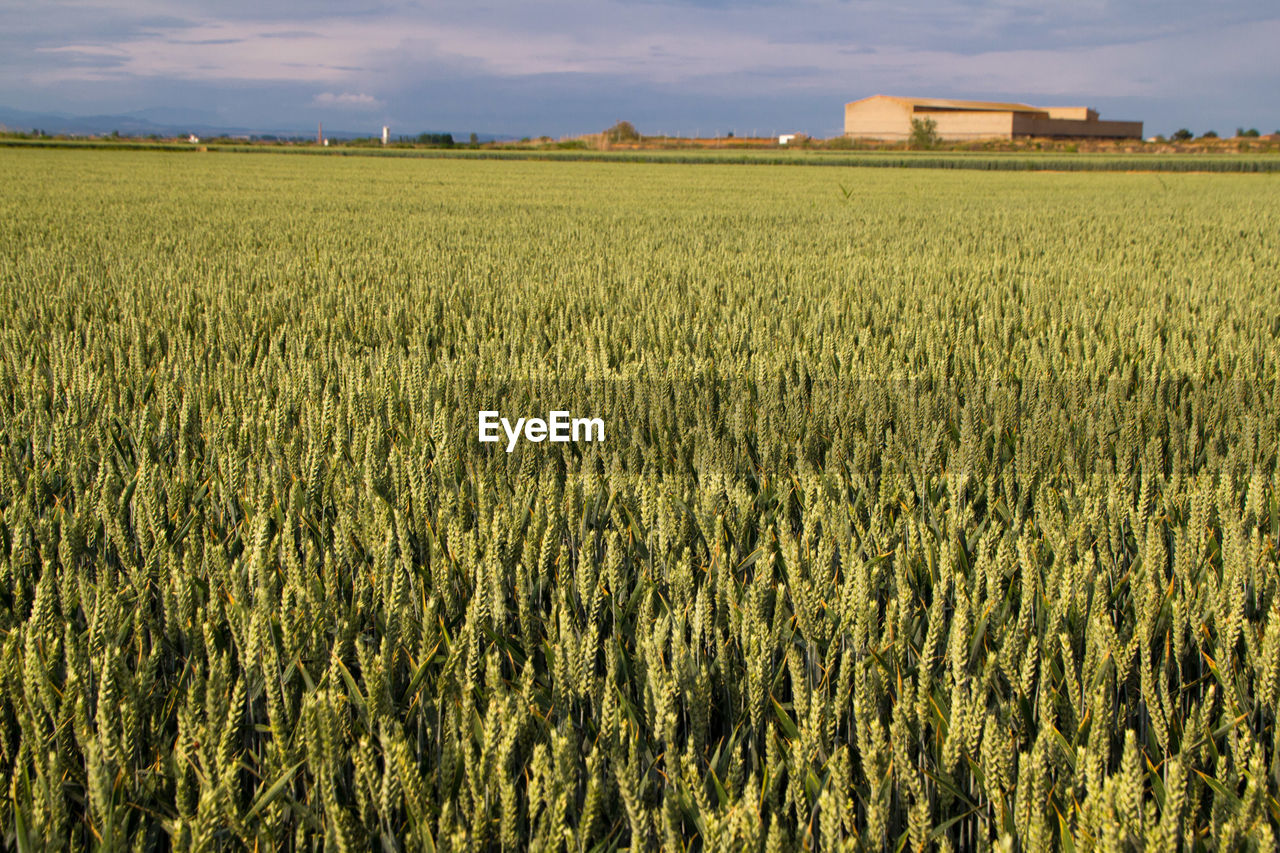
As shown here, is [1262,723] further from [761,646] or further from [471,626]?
[471,626]

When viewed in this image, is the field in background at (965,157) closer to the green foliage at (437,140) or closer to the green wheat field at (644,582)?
the green foliage at (437,140)

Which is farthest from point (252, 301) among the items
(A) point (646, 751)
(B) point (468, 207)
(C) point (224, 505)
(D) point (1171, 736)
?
(B) point (468, 207)

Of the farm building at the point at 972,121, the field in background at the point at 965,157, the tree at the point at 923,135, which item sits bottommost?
the field in background at the point at 965,157

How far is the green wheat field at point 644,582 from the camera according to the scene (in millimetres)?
900

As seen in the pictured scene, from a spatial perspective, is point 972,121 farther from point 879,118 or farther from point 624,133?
point 624,133

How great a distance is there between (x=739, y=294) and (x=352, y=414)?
2.71m

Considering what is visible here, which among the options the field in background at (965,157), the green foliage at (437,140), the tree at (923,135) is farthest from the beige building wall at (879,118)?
the green foliage at (437,140)

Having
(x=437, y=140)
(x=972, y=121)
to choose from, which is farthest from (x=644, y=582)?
(x=972, y=121)

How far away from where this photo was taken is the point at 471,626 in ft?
3.78

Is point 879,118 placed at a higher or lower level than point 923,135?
higher

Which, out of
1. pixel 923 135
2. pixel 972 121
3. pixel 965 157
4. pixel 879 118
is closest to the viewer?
pixel 965 157

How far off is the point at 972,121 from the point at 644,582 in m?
79.3

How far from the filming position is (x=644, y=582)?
1.39 metres

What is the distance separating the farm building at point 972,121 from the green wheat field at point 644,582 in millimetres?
71608
